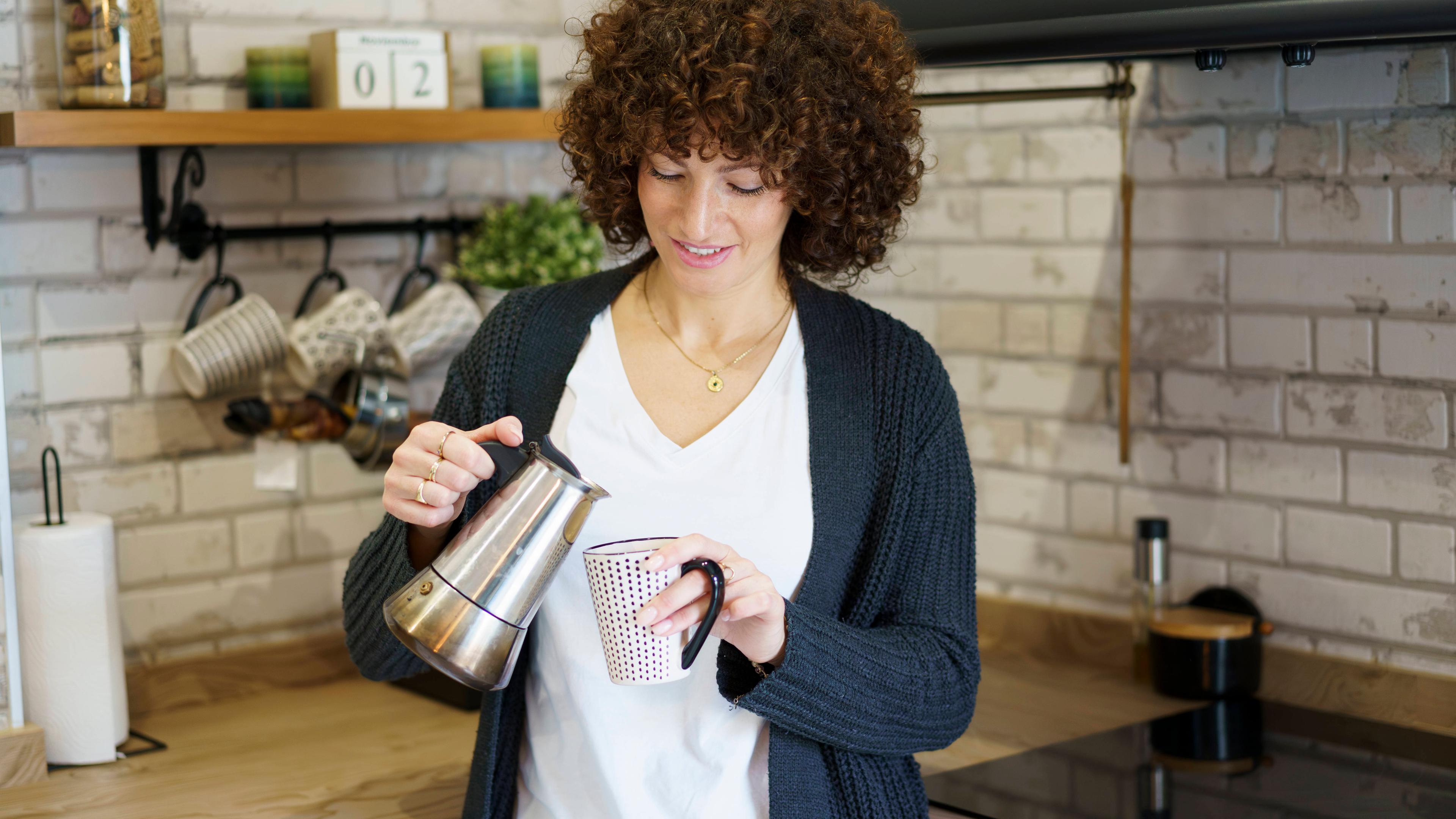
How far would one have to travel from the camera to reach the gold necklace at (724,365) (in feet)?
4.56

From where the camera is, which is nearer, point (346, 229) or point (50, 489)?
point (50, 489)

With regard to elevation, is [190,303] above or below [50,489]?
above

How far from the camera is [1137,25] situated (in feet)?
4.50

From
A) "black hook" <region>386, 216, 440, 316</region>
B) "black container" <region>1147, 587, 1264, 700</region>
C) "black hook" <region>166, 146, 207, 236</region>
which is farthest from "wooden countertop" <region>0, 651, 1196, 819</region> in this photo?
"black hook" <region>166, 146, 207, 236</region>

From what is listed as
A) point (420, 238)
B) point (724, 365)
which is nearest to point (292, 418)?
point (420, 238)

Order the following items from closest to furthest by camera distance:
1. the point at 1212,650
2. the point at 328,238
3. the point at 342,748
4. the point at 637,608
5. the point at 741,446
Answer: the point at 637,608
the point at 741,446
the point at 342,748
the point at 1212,650
the point at 328,238

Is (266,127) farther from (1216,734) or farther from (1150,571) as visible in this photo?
(1216,734)

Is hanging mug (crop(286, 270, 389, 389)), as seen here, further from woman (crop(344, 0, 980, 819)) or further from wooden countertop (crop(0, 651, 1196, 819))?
woman (crop(344, 0, 980, 819))

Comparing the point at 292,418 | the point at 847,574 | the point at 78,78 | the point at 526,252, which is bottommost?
the point at 847,574

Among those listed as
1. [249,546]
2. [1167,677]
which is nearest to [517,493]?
[249,546]

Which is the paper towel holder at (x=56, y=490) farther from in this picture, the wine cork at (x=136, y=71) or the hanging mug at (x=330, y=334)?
the wine cork at (x=136, y=71)

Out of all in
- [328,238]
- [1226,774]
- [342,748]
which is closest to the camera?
[1226,774]

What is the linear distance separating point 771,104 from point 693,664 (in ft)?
1.64

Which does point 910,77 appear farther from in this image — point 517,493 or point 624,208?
point 517,493
